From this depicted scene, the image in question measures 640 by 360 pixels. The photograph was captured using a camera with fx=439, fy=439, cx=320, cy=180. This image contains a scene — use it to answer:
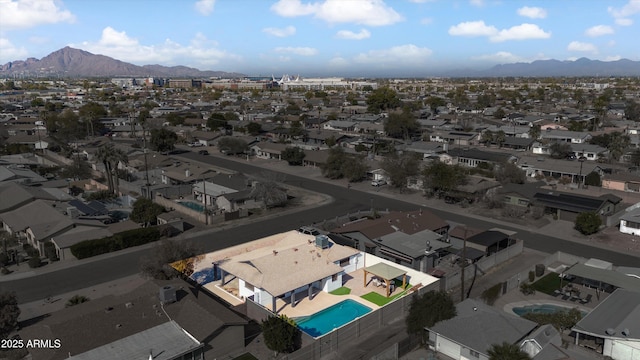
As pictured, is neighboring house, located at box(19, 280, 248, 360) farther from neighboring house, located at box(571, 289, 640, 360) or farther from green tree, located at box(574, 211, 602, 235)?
green tree, located at box(574, 211, 602, 235)

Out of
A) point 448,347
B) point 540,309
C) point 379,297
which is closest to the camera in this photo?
point 448,347

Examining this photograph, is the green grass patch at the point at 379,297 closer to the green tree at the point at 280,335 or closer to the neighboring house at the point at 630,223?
the green tree at the point at 280,335

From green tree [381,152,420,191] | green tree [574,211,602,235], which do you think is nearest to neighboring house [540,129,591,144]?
green tree [381,152,420,191]

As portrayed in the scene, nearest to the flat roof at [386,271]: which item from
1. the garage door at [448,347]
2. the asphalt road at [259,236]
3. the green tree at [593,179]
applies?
the garage door at [448,347]

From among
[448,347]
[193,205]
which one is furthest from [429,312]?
[193,205]

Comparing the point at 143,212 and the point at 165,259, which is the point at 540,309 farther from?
the point at 143,212

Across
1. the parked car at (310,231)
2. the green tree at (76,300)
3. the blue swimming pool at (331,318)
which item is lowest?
the blue swimming pool at (331,318)
